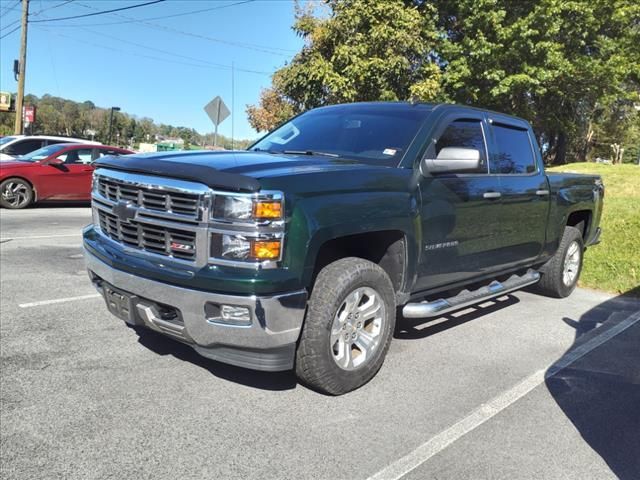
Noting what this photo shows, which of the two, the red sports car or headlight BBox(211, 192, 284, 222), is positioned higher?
headlight BBox(211, 192, 284, 222)

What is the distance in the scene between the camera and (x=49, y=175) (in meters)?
12.9

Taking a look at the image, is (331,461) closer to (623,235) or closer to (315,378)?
(315,378)

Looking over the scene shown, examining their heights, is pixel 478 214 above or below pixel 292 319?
above

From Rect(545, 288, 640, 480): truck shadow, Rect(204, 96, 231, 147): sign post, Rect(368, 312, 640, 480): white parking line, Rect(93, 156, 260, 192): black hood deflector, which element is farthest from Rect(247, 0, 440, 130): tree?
Rect(93, 156, 260, 192): black hood deflector

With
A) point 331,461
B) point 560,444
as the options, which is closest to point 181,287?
point 331,461

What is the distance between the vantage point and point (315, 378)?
3408 mm

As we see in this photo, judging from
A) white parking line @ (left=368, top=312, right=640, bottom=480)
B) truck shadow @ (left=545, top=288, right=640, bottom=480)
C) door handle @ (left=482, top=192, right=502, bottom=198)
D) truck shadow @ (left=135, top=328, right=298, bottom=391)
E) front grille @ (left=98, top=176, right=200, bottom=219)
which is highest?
door handle @ (left=482, top=192, right=502, bottom=198)

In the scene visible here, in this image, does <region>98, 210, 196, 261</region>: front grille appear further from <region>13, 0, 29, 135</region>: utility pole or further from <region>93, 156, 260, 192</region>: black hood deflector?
<region>13, 0, 29, 135</region>: utility pole

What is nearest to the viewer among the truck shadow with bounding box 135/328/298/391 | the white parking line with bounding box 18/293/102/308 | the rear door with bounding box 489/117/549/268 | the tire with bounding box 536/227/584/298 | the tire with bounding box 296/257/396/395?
the tire with bounding box 296/257/396/395

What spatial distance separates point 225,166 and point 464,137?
7.63 feet

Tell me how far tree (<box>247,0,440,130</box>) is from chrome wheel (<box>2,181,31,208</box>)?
8187mm

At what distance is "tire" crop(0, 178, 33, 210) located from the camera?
40.3 ft

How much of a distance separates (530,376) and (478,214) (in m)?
1.33

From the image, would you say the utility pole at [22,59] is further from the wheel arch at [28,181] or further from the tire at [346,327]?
the tire at [346,327]
